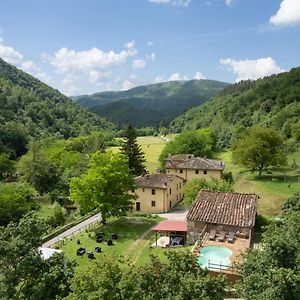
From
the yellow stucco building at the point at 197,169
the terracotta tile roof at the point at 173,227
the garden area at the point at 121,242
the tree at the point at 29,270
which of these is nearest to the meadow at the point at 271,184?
the yellow stucco building at the point at 197,169

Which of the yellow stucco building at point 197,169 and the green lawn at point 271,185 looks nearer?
the green lawn at point 271,185

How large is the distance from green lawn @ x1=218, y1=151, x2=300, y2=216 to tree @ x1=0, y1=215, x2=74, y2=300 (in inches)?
1197

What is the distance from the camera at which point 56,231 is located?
43.3 meters

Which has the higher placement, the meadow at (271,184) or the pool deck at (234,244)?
the meadow at (271,184)

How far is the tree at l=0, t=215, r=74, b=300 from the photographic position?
1847 centimetres

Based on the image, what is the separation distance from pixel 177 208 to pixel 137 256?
68.6 feet

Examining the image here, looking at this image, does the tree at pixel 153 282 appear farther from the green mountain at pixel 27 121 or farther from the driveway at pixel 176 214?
the green mountain at pixel 27 121

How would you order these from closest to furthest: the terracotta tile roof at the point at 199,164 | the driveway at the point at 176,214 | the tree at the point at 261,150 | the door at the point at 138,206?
the driveway at the point at 176,214, the door at the point at 138,206, the tree at the point at 261,150, the terracotta tile roof at the point at 199,164

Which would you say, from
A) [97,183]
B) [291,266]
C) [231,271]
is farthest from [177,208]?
[291,266]

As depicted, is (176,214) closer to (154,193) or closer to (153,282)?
(154,193)

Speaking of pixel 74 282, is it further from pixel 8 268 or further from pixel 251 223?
pixel 251 223

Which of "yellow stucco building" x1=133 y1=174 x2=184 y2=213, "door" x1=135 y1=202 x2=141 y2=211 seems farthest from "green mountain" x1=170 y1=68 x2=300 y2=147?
"door" x1=135 y1=202 x2=141 y2=211

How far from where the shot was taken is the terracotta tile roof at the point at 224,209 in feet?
113

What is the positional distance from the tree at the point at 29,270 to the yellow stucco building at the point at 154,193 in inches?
1258
